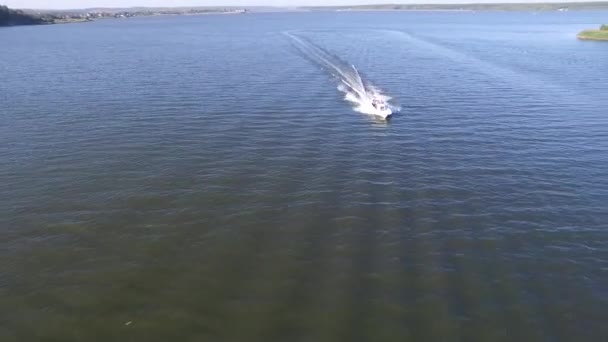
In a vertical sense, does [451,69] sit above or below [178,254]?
above

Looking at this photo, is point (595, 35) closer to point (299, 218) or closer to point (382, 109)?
point (382, 109)

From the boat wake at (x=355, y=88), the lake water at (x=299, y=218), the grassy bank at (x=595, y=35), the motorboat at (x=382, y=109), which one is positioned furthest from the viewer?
the grassy bank at (x=595, y=35)

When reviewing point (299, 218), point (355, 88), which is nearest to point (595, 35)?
point (355, 88)

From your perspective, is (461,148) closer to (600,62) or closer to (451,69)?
(451,69)

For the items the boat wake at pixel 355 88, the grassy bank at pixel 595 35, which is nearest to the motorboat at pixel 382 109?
the boat wake at pixel 355 88

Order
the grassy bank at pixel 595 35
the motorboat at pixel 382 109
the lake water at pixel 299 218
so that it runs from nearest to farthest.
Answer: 1. the lake water at pixel 299 218
2. the motorboat at pixel 382 109
3. the grassy bank at pixel 595 35

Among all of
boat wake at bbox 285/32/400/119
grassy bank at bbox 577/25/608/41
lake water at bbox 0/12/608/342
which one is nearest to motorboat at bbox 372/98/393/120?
boat wake at bbox 285/32/400/119

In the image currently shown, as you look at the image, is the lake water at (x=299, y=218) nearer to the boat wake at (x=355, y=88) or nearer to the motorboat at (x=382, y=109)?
the motorboat at (x=382, y=109)

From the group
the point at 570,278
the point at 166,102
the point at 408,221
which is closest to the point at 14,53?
the point at 166,102
